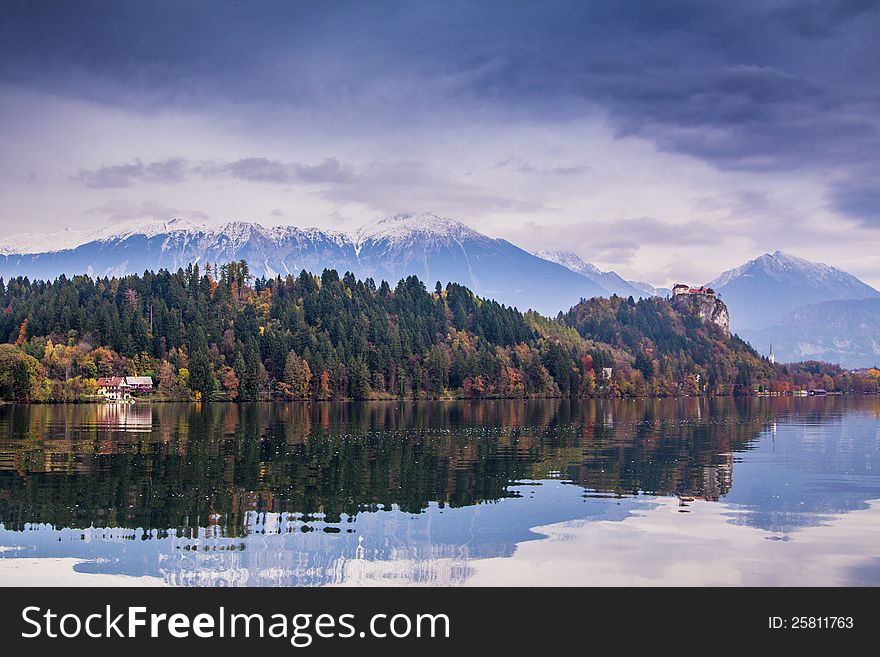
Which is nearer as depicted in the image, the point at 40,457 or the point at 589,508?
the point at 589,508

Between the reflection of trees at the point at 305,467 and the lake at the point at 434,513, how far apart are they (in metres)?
0.25

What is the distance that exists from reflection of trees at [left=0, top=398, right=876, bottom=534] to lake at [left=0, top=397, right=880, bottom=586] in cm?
25

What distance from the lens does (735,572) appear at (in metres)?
→ 33.5

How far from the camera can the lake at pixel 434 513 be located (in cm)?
3366

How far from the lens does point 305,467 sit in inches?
2507

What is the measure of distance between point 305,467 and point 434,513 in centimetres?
2062

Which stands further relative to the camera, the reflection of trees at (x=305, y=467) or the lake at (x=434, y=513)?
the reflection of trees at (x=305, y=467)

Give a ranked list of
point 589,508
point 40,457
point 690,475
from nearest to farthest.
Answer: point 589,508
point 690,475
point 40,457

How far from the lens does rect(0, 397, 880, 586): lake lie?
33.7 metres

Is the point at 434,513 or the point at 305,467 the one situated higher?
the point at 305,467
